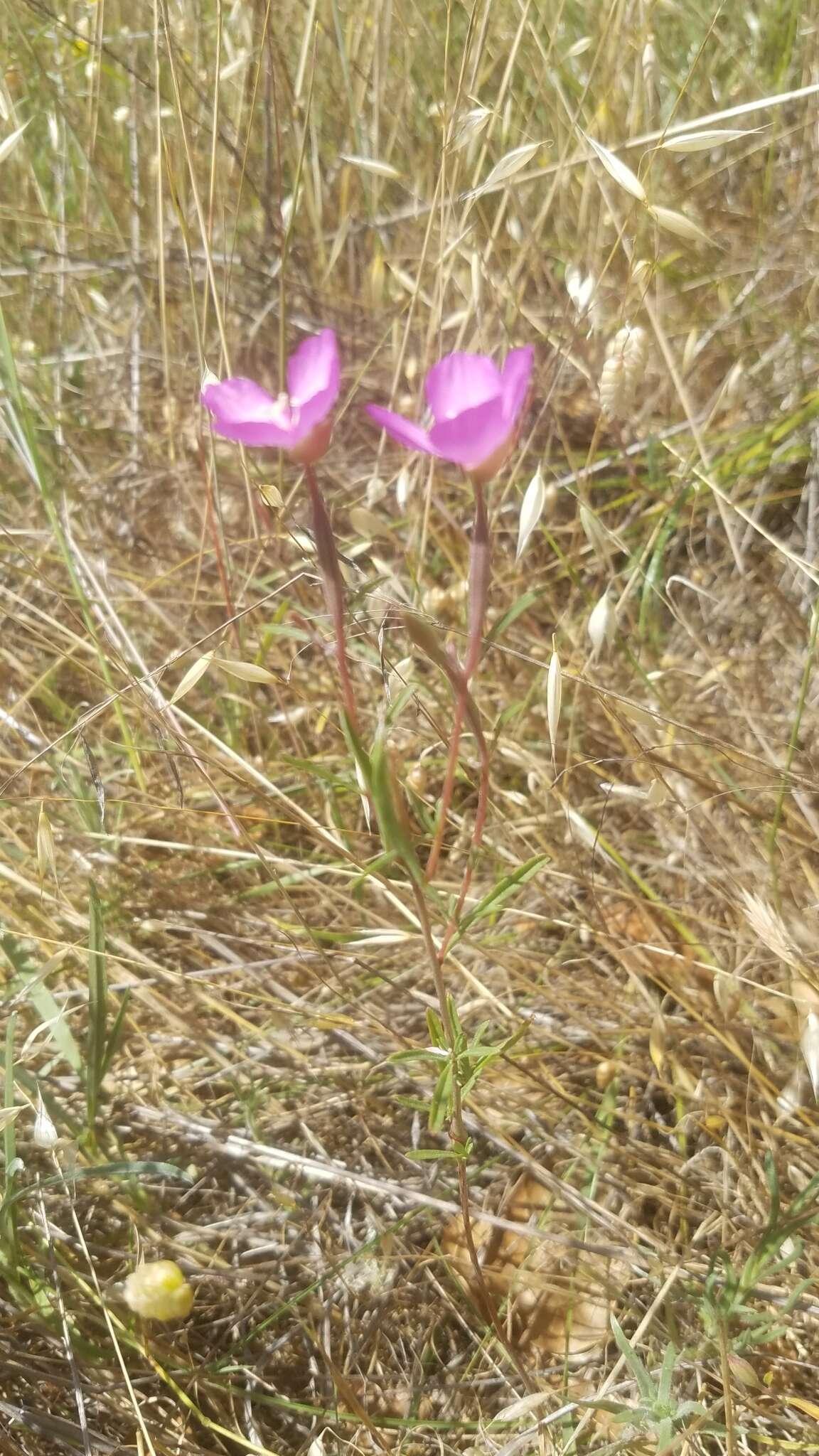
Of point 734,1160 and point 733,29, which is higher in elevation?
point 733,29

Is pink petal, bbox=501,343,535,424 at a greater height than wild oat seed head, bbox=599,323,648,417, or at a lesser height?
greater

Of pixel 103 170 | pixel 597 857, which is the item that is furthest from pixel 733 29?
pixel 597 857

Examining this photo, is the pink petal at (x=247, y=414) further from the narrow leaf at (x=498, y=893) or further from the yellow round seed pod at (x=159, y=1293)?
the yellow round seed pod at (x=159, y=1293)

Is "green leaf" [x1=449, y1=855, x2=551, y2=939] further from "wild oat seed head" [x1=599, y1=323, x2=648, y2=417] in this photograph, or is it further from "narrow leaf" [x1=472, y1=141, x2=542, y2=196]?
"narrow leaf" [x1=472, y1=141, x2=542, y2=196]

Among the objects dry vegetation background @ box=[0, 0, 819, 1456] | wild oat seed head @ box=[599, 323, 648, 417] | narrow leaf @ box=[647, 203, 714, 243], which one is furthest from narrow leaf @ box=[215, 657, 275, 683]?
narrow leaf @ box=[647, 203, 714, 243]

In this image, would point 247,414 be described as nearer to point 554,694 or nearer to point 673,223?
point 554,694

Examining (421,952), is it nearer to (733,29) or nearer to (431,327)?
(431,327)
